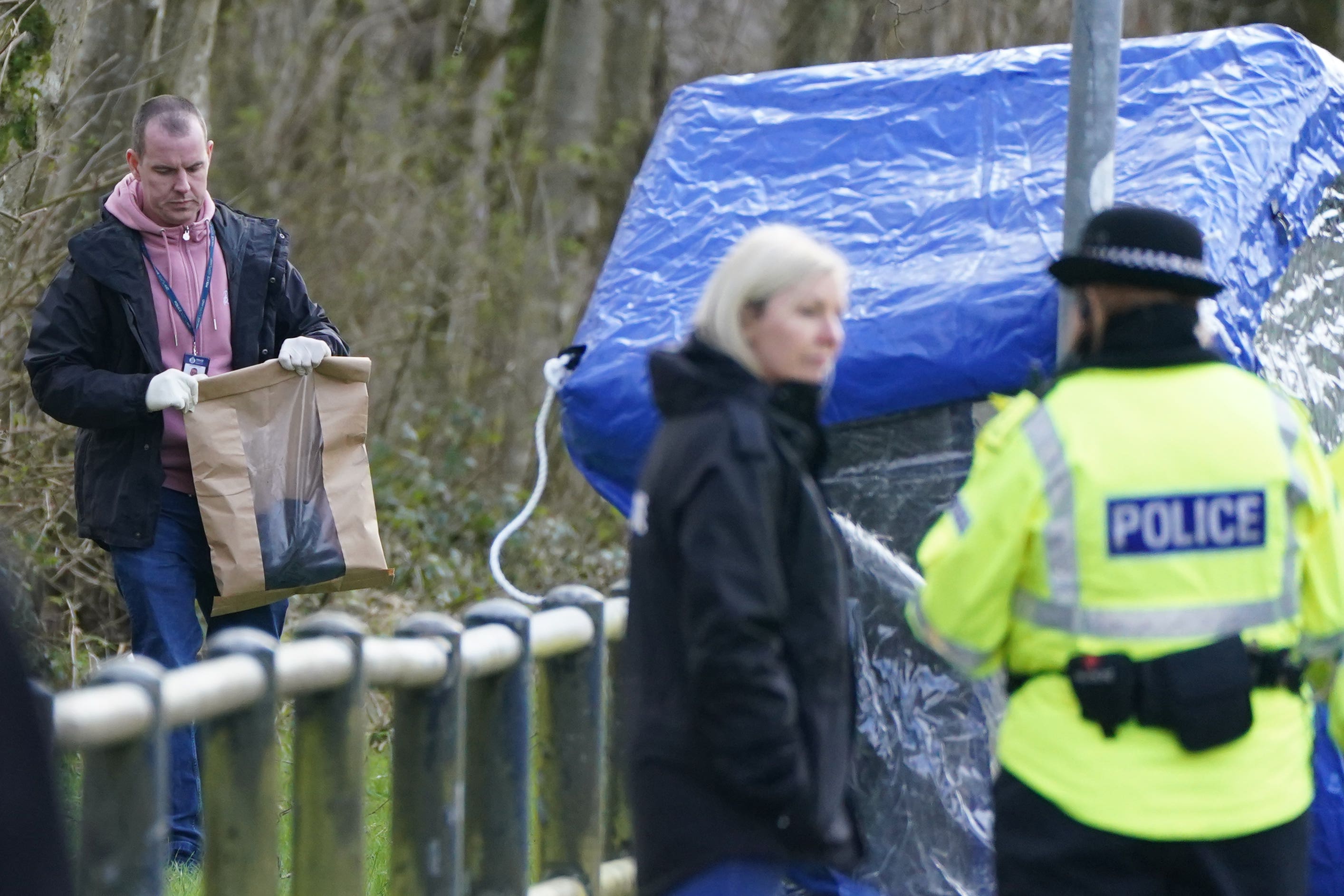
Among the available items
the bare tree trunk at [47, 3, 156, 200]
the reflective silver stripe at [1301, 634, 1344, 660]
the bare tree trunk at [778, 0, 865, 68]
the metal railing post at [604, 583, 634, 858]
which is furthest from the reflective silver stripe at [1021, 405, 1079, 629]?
the bare tree trunk at [778, 0, 865, 68]

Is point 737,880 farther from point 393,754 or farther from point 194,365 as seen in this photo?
point 194,365

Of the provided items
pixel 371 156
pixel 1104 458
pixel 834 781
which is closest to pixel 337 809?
pixel 834 781

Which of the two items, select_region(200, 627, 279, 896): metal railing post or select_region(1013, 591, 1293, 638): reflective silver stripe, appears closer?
select_region(1013, 591, 1293, 638): reflective silver stripe

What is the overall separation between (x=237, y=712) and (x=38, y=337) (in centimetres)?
215

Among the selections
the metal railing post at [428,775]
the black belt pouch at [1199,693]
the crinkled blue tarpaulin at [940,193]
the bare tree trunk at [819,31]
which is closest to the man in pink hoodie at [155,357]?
the crinkled blue tarpaulin at [940,193]

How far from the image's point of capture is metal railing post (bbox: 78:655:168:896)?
2734 millimetres

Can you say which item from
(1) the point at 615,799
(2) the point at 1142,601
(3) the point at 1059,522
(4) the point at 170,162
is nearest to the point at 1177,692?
(2) the point at 1142,601

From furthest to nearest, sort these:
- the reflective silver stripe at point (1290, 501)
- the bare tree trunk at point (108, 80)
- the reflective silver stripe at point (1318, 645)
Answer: the bare tree trunk at point (108, 80) → the reflective silver stripe at point (1318, 645) → the reflective silver stripe at point (1290, 501)

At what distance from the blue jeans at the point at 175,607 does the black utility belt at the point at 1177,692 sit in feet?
8.53

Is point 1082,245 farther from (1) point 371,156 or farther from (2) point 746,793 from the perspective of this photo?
(1) point 371,156

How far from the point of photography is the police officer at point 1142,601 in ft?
9.70

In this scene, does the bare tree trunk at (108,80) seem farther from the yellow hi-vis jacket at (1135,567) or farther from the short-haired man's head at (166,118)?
the yellow hi-vis jacket at (1135,567)

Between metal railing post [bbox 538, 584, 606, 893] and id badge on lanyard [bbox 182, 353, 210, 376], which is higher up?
id badge on lanyard [bbox 182, 353, 210, 376]

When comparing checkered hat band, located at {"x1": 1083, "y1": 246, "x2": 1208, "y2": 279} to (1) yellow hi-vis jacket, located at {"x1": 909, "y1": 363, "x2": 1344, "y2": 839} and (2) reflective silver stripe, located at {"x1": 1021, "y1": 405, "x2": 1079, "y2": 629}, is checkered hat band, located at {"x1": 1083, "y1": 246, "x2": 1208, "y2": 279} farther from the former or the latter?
(2) reflective silver stripe, located at {"x1": 1021, "y1": 405, "x2": 1079, "y2": 629}
